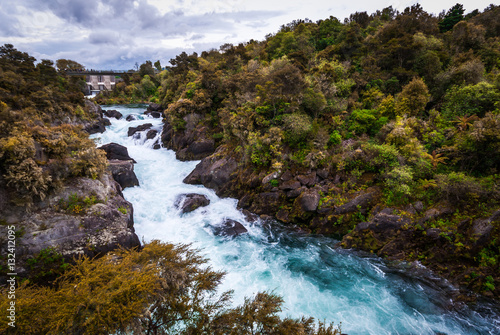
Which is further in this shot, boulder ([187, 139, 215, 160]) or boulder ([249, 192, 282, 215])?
boulder ([187, 139, 215, 160])

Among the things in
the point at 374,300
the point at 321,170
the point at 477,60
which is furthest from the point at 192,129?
the point at 477,60

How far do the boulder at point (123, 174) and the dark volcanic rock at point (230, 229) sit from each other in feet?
32.5

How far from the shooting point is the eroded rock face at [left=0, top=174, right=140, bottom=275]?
10.2 meters

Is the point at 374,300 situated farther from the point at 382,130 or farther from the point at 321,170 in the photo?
the point at 382,130

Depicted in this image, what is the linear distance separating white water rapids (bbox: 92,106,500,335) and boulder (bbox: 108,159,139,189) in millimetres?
845

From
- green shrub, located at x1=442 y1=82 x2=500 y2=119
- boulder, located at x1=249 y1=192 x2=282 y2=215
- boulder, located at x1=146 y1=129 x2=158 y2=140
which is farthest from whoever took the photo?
boulder, located at x1=146 y1=129 x2=158 y2=140

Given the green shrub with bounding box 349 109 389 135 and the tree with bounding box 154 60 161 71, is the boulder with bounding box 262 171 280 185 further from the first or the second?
the tree with bounding box 154 60 161 71

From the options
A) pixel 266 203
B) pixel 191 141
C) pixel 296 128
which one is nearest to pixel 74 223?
pixel 266 203

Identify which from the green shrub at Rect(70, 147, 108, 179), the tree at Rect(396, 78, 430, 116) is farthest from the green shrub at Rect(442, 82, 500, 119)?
the green shrub at Rect(70, 147, 108, 179)

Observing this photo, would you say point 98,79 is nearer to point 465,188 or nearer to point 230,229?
point 230,229

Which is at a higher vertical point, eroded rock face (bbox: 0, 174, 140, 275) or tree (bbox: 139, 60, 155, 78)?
tree (bbox: 139, 60, 155, 78)

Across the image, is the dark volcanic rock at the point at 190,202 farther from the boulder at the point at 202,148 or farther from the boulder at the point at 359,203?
the boulder at the point at 359,203

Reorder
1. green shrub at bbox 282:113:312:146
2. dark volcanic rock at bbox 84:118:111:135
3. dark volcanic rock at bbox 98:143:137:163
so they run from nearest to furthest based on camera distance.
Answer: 1. green shrub at bbox 282:113:312:146
2. dark volcanic rock at bbox 98:143:137:163
3. dark volcanic rock at bbox 84:118:111:135

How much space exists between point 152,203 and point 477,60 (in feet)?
103
